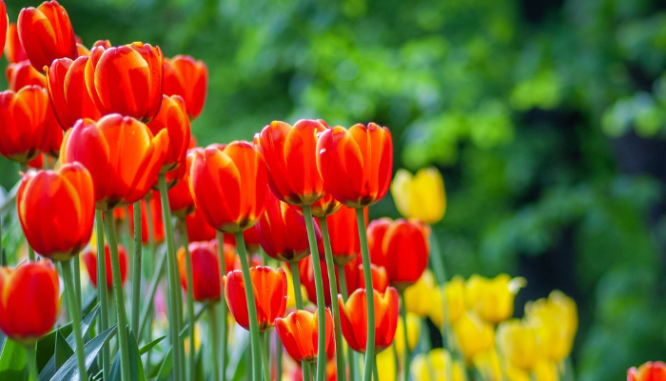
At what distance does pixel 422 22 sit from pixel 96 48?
4120mm

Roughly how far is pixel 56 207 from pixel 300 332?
0.67 feet

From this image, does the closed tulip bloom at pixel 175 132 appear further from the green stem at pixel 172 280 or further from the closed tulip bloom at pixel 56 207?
the closed tulip bloom at pixel 56 207

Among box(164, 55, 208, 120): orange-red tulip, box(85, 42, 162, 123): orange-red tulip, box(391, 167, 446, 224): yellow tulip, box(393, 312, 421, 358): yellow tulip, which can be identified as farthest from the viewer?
box(391, 167, 446, 224): yellow tulip

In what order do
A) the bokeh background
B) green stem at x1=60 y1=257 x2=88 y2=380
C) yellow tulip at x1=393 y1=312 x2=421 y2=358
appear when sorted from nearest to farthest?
green stem at x1=60 y1=257 x2=88 y2=380 < yellow tulip at x1=393 y1=312 x2=421 y2=358 < the bokeh background

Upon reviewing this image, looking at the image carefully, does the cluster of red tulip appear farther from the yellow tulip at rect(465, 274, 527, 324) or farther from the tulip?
the yellow tulip at rect(465, 274, 527, 324)

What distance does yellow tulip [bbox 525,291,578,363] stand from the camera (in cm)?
96

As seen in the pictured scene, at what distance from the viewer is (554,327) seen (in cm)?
96

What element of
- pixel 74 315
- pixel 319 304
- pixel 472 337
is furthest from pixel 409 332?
pixel 74 315

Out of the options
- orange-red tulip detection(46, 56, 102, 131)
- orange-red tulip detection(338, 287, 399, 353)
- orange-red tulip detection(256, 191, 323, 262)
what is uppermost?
orange-red tulip detection(46, 56, 102, 131)

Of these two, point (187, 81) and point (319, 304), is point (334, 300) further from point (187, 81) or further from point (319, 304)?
point (187, 81)

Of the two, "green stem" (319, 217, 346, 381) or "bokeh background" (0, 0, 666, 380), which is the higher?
"green stem" (319, 217, 346, 381)

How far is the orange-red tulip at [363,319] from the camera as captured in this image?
532 millimetres

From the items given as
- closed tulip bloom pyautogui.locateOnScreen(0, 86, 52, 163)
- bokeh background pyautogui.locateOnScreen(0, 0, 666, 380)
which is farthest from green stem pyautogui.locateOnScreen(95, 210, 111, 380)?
bokeh background pyautogui.locateOnScreen(0, 0, 666, 380)

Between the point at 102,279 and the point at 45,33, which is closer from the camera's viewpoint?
the point at 102,279
